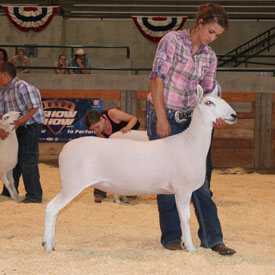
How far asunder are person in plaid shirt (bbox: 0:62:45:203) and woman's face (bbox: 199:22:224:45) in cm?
288

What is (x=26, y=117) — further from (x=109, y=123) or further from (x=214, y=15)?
(x=214, y=15)

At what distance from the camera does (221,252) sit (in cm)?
350

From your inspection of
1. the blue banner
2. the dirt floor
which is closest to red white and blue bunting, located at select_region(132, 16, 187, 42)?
the blue banner

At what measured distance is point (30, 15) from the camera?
53.4 feet

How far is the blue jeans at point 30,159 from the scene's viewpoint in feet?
19.0

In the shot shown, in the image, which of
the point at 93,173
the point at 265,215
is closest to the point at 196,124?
the point at 93,173

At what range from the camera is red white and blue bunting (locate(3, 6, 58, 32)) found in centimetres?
1605

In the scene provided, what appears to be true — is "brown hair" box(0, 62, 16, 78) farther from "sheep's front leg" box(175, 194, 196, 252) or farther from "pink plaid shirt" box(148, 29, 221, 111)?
"sheep's front leg" box(175, 194, 196, 252)

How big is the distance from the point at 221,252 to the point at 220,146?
5.83 metres

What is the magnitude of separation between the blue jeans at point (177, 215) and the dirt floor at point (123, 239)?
113mm

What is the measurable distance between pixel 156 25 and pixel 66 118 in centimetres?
809

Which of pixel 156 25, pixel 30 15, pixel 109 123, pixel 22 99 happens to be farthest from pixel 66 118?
pixel 30 15

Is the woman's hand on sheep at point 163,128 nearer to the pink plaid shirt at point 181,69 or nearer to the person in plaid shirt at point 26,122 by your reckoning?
the pink plaid shirt at point 181,69

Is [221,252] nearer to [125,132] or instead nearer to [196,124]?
[196,124]
